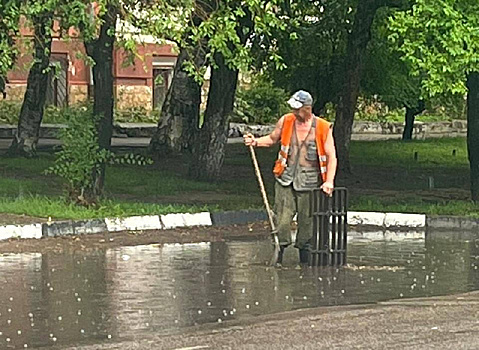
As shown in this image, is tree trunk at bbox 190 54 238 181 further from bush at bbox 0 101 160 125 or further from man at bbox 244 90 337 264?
bush at bbox 0 101 160 125

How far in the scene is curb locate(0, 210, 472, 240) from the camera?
16.2 meters

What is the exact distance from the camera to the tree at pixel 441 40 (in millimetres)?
17281

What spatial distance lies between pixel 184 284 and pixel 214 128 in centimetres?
1130

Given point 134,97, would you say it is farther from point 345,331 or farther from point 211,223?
point 345,331

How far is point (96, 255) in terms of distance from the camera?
1473cm

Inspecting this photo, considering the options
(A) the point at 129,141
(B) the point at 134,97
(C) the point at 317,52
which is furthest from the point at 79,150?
(B) the point at 134,97

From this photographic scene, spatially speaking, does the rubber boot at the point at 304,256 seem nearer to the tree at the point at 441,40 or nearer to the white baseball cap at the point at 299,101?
the white baseball cap at the point at 299,101

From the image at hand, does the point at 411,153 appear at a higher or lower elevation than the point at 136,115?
lower

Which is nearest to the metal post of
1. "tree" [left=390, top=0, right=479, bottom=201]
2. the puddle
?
the puddle

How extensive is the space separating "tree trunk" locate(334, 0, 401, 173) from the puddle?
10.4 metres

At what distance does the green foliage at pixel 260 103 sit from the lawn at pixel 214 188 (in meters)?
14.0

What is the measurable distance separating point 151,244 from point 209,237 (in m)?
1.08

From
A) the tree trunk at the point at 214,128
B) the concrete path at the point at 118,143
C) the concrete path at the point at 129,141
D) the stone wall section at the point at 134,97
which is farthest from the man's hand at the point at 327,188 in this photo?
the stone wall section at the point at 134,97

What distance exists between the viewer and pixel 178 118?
28.9 meters
